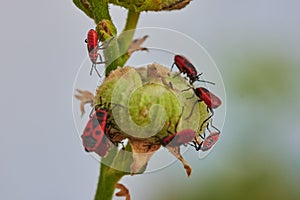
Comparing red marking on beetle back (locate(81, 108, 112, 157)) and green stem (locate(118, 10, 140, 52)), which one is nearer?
red marking on beetle back (locate(81, 108, 112, 157))

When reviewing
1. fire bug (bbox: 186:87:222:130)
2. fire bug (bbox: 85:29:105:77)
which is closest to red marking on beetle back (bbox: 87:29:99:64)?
fire bug (bbox: 85:29:105:77)

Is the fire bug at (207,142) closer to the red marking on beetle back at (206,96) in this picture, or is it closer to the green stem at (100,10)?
the red marking on beetle back at (206,96)

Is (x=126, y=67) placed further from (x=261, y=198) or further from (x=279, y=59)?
(x=279, y=59)

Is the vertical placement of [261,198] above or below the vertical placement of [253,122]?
below

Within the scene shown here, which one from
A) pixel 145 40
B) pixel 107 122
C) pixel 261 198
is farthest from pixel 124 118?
pixel 261 198

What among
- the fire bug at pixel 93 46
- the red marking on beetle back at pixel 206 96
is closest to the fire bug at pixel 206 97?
the red marking on beetle back at pixel 206 96

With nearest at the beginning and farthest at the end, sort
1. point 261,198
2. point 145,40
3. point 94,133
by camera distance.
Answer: point 94,133 → point 145,40 → point 261,198

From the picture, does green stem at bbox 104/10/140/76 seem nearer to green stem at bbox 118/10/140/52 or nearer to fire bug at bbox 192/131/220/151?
green stem at bbox 118/10/140/52

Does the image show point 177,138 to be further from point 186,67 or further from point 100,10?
point 100,10
